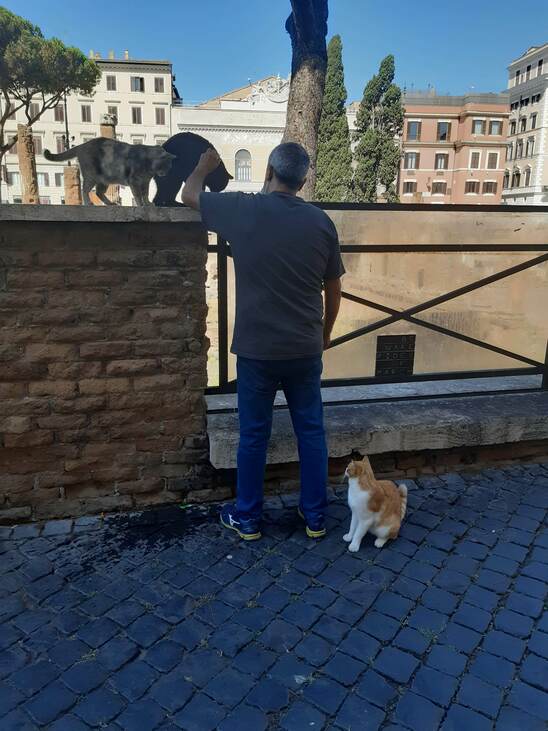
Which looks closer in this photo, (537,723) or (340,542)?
(537,723)

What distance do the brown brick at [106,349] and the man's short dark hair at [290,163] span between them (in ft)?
4.31

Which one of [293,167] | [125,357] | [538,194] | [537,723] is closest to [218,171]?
[293,167]

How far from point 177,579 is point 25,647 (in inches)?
28.5

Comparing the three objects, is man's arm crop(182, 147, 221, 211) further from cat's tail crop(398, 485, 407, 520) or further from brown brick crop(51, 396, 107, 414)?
cat's tail crop(398, 485, 407, 520)

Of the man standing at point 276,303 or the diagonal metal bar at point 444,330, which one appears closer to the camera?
the man standing at point 276,303

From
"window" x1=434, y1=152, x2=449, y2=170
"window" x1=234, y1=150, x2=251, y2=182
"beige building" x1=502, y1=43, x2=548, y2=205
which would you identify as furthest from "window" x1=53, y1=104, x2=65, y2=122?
"beige building" x1=502, y1=43, x2=548, y2=205

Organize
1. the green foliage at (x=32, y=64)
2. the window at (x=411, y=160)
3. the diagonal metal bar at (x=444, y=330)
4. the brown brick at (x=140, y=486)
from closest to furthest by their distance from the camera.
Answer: the brown brick at (x=140, y=486) < the diagonal metal bar at (x=444, y=330) < the green foliage at (x=32, y=64) < the window at (x=411, y=160)

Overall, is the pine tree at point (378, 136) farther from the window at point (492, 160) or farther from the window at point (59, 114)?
the window at point (59, 114)

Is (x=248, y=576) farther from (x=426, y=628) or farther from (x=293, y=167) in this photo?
(x=293, y=167)

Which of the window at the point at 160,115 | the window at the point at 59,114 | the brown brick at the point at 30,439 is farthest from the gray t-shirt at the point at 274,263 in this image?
the window at the point at 59,114

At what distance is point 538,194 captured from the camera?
59594 mm

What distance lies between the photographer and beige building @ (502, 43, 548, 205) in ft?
199

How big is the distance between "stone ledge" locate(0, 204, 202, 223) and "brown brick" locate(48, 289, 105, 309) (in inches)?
15.7

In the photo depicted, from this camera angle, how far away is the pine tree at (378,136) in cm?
3847
